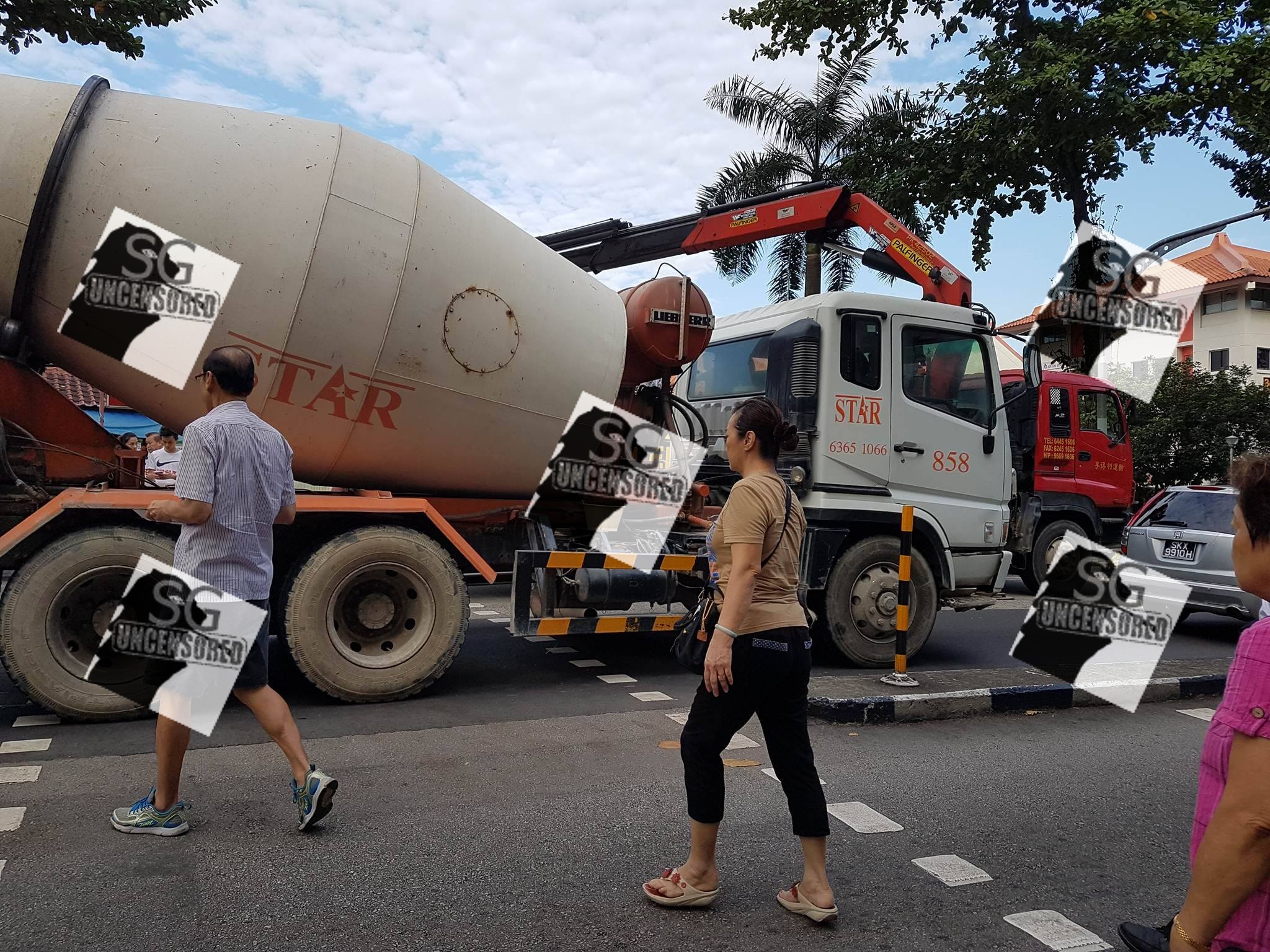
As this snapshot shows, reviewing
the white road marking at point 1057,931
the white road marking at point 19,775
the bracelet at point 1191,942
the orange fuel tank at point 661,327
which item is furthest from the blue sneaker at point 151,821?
the orange fuel tank at point 661,327

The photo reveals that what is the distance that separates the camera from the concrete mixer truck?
15.4 ft

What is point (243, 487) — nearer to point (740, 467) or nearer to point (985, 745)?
point (740, 467)

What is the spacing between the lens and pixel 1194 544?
9086mm

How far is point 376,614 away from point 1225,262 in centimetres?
4121

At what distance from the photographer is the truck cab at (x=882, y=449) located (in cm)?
673

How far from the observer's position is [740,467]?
3.17 m

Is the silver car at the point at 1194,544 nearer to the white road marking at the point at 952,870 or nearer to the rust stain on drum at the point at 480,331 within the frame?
the white road marking at the point at 952,870

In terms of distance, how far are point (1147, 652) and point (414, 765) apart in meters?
6.90

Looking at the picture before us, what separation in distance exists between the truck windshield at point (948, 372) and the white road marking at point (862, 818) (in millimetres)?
3675

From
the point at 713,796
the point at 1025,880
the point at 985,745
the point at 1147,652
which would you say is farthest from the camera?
the point at 1147,652

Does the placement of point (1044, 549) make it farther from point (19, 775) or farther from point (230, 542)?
point (19, 775)

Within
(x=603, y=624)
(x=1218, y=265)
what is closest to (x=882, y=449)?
(x=603, y=624)

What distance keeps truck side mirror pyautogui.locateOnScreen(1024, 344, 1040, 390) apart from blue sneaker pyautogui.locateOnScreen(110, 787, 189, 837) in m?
6.25

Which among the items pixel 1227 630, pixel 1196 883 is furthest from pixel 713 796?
pixel 1227 630
